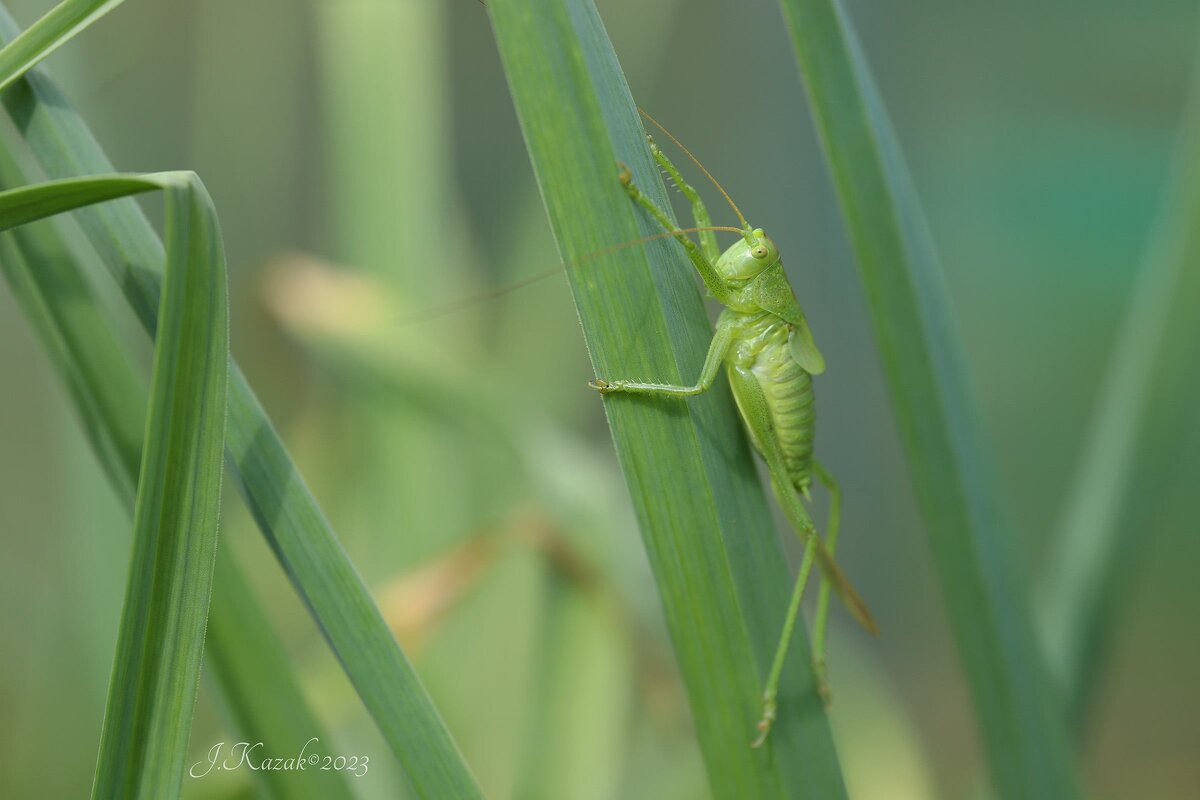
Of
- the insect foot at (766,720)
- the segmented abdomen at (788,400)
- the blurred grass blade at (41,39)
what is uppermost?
the blurred grass blade at (41,39)

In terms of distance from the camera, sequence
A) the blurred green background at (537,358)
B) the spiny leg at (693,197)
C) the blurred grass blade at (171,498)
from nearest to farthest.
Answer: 1. the blurred grass blade at (171,498)
2. the spiny leg at (693,197)
3. the blurred green background at (537,358)

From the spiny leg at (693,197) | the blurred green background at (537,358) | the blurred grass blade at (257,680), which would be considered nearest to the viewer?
the blurred grass blade at (257,680)

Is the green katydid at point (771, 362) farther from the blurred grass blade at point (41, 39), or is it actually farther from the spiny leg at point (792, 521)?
the blurred grass blade at point (41, 39)

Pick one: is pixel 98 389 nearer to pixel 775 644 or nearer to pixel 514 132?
pixel 775 644

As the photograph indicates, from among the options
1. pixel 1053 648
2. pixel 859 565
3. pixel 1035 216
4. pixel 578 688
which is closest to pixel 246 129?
pixel 578 688

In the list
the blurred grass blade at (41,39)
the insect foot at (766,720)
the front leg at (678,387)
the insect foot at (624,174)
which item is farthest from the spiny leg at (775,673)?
the blurred grass blade at (41,39)

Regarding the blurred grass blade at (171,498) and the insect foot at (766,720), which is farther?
the insect foot at (766,720)

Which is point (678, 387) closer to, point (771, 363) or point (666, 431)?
point (666, 431)

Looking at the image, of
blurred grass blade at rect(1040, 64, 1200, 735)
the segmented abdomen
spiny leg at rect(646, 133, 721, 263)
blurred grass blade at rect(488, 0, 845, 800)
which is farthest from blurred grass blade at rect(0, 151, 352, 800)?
blurred grass blade at rect(1040, 64, 1200, 735)
